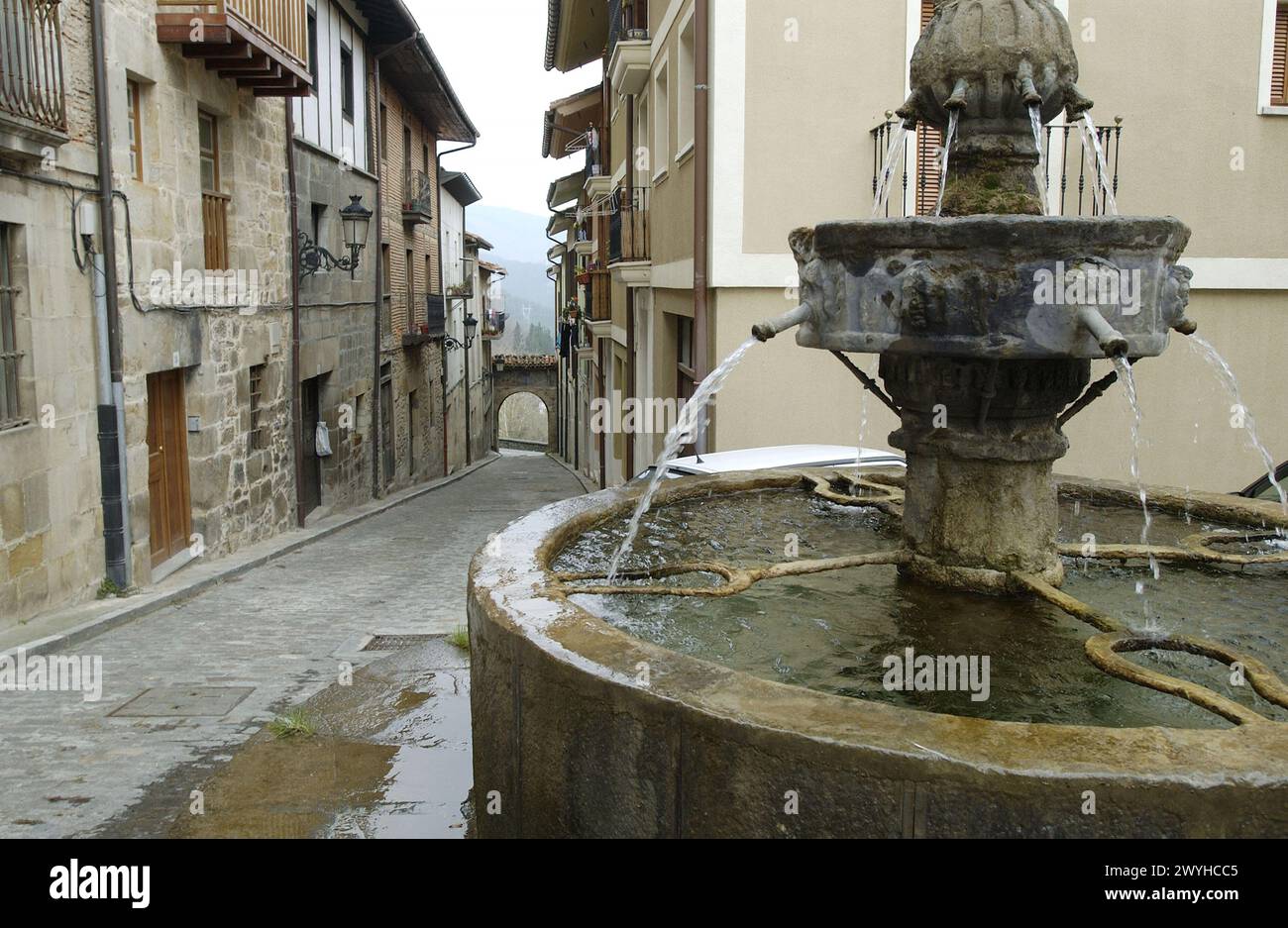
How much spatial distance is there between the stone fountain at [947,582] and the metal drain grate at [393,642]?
2.38 m

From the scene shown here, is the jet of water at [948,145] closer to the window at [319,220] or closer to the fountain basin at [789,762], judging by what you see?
the fountain basin at [789,762]

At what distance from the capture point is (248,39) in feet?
37.4

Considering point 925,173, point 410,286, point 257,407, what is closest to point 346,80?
point 410,286

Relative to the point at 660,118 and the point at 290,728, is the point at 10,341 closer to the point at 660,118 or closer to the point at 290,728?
the point at 290,728

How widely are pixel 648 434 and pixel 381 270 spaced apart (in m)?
Answer: 7.98

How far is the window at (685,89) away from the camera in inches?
483

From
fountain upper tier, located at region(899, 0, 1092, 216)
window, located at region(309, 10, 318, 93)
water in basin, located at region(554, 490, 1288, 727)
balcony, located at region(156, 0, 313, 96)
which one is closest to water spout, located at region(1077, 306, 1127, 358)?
fountain upper tier, located at region(899, 0, 1092, 216)

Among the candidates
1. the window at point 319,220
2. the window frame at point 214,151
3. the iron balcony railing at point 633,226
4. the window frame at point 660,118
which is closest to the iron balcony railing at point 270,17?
the window frame at point 214,151

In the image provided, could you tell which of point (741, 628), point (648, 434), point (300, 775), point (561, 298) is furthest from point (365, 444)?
point (561, 298)

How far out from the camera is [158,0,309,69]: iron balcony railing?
1095 centimetres

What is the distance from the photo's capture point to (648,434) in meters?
15.5

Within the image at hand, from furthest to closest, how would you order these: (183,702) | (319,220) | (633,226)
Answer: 1. (319,220)
2. (633,226)
3. (183,702)

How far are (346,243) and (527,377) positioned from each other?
30788 millimetres

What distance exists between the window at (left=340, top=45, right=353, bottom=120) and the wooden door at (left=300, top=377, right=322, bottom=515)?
4.66m
